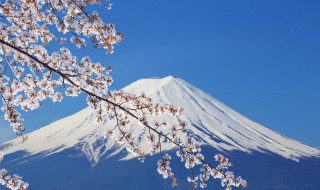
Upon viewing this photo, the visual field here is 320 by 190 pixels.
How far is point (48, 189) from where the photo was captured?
158m

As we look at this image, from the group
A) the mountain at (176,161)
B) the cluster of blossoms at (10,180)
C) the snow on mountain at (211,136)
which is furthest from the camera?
the snow on mountain at (211,136)

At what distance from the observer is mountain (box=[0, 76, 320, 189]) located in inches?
6107

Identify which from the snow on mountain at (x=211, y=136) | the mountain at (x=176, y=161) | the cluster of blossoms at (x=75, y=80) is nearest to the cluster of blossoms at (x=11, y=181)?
the cluster of blossoms at (x=75, y=80)

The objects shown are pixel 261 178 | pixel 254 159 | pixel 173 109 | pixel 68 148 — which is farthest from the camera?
pixel 68 148

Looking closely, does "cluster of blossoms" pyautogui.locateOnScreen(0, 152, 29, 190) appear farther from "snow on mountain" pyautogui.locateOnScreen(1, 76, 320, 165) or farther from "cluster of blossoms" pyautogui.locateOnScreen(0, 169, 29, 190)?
"snow on mountain" pyautogui.locateOnScreen(1, 76, 320, 165)

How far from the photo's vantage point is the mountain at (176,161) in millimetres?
155125

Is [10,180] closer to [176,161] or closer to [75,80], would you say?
[75,80]

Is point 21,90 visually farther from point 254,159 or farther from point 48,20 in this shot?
point 254,159

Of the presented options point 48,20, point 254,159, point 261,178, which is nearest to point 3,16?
point 48,20

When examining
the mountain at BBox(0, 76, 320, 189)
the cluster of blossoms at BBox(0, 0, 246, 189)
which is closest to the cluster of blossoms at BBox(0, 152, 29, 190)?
the cluster of blossoms at BBox(0, 0, 246, 189)

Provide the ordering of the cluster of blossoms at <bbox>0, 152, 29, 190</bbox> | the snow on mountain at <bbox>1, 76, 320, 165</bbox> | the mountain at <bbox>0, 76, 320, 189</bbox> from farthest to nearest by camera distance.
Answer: the snow on mountain at <bbox>1, 76, 320, 165</bbox>
the mountain at <bbox>0, 76, 320, 189</bbox>
the cluster of blossoms at <bbox>0, 152, 29, 190</bbox>

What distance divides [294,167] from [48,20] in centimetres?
16657

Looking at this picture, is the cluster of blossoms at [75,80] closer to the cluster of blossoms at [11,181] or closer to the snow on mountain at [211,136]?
the cluster of blossoms at [11,181]

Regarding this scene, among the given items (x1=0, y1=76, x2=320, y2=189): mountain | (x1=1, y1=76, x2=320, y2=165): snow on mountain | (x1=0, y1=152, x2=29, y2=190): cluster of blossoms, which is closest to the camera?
(x1=0, y1=152, x2=29, y2=190): cluster of blossoms
